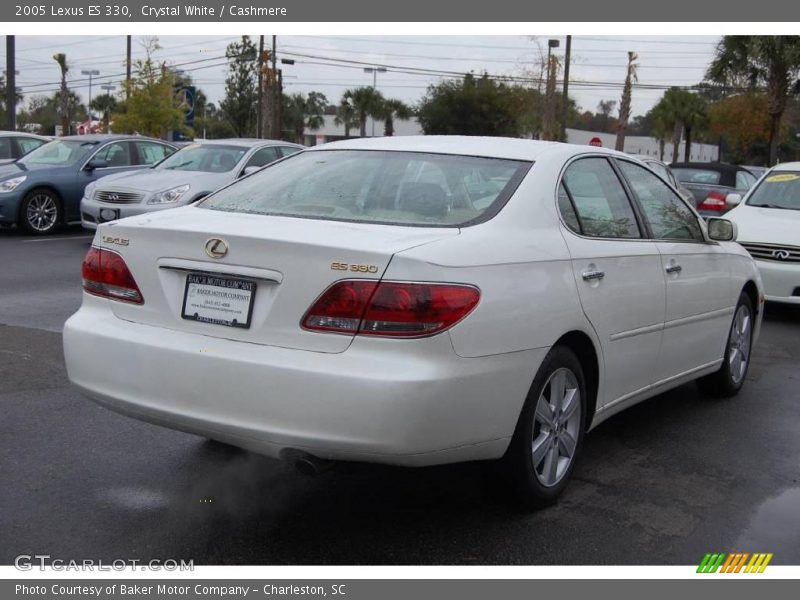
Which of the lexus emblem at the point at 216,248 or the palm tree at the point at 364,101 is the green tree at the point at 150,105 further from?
the palm tree at the point at 364,101

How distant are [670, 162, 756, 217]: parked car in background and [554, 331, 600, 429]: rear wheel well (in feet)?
39.0

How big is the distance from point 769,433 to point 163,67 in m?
32.9

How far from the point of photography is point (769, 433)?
18.2 ft

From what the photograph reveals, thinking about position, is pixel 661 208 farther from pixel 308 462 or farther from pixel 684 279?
pixel 308 462

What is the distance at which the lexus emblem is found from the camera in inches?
144

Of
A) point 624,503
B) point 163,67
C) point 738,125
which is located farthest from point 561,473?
point 738,125

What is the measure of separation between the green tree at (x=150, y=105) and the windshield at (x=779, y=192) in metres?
26.1

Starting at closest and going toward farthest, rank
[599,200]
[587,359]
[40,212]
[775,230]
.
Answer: [587,359]
[599,200]
[775,230]
[40,212]

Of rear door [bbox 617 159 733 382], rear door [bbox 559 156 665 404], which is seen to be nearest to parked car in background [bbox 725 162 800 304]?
rear door [bbox 617 159 733 382]

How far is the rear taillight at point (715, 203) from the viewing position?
51.3 feet

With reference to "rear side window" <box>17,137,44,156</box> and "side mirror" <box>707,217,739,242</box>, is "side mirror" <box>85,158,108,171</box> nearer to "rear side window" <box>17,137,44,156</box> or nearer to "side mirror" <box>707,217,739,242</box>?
"rear side window" <box>17,137,44,156</box>

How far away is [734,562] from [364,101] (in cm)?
8303

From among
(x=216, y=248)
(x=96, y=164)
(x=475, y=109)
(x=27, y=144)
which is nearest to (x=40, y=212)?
(x=96, y=164)

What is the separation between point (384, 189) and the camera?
14.1 feet
